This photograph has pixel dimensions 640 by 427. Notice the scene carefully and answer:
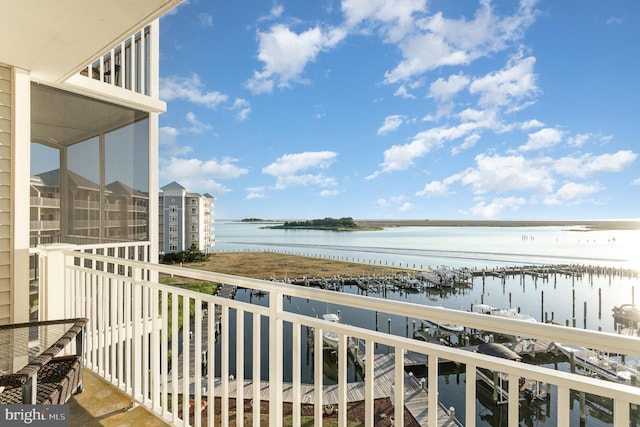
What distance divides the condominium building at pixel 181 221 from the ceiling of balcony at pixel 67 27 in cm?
2673

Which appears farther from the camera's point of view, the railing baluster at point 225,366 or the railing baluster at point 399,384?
the railing baluster at point 225,366

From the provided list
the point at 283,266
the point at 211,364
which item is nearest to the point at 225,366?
the point at 211,364

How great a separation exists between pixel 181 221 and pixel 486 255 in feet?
90.9

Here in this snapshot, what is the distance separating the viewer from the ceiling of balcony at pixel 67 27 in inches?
68.4

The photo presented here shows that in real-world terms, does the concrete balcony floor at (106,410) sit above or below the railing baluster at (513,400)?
below

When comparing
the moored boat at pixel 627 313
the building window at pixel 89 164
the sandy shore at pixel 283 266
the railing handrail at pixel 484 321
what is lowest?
the moored boat at pixel 627 313

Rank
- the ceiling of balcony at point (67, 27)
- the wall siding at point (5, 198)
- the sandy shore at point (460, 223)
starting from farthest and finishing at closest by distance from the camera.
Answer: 1. the sandy shore at point (460, 223)
2. the wall siding at point (5, 198)
3. the ceiling of balcony at point (67, 27)

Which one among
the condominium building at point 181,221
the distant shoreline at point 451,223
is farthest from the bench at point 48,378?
the distant shoreline at point 451,223

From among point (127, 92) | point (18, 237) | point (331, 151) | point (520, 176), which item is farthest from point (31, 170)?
point (520, 176)

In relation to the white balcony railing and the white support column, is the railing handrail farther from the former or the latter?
the white support column

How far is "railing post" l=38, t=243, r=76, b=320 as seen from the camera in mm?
2514

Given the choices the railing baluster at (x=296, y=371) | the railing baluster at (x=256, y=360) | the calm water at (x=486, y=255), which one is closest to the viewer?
the railing baluster at (x=296, y=371)

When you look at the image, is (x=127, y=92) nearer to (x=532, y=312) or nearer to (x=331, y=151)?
(x=532, y=312)

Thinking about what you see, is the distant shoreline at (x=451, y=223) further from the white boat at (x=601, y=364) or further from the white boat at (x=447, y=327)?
the white boat at (x=601, y=364)
